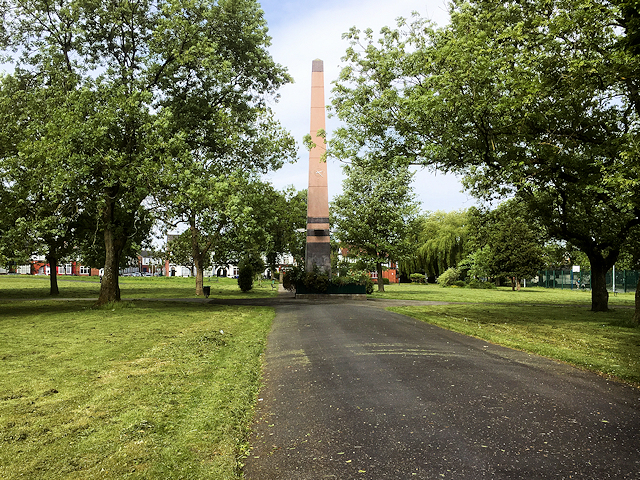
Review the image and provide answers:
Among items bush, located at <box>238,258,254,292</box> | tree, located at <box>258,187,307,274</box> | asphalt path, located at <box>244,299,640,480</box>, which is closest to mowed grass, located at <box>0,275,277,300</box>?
bush, located at <box>238,258,254,292</box>

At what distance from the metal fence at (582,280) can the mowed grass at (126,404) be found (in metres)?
46.4

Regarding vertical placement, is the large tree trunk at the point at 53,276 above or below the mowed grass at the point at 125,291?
above

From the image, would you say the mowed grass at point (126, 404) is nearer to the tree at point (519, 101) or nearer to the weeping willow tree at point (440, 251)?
the tree at point (519, 101)

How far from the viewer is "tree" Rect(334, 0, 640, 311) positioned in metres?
12.3

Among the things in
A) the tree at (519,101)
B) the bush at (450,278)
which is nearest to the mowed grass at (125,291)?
the tree at (519,101)

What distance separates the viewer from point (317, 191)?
29344 millimetres

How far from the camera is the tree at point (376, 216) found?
44.2 metres

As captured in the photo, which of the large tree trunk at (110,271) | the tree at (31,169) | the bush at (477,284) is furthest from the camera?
the bush at (477,284)

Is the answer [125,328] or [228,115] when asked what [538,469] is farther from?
[228,115]

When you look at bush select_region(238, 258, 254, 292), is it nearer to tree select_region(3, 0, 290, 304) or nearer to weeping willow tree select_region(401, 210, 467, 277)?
tree select_region(3, 0, 290, 304)

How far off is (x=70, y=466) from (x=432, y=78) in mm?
13306

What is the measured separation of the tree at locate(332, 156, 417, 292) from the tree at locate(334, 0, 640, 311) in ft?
81.2

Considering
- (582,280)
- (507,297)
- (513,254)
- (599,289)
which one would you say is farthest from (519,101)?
(582,280)

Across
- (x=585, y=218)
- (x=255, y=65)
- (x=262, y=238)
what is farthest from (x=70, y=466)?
(x=255, y=65)
